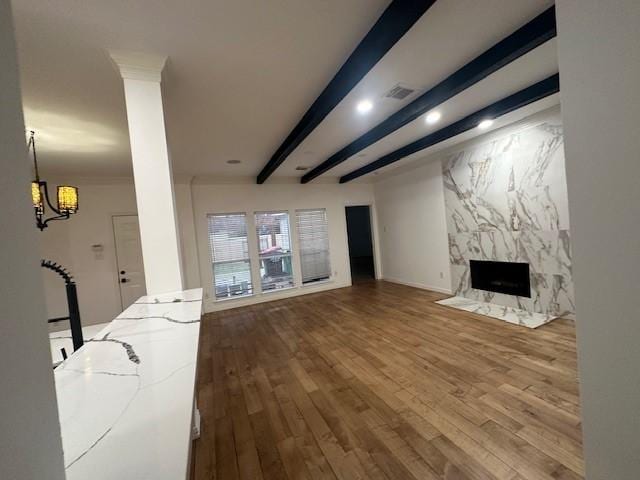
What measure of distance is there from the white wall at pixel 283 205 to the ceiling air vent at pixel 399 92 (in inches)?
140

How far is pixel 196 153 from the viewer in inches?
148

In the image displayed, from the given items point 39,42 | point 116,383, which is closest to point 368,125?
point 39,42

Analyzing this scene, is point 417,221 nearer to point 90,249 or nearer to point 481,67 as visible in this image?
point 481,67

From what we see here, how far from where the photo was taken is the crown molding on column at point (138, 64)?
1715 mm

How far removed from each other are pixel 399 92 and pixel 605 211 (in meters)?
2.11

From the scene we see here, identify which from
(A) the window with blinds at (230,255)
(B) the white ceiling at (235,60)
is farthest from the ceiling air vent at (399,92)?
(A) the window with blinds at (230,255)

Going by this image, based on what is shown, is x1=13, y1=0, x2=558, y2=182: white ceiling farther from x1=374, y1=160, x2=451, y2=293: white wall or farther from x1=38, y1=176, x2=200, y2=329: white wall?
x1=374, y1=160, x2=451, y2=293: white wall

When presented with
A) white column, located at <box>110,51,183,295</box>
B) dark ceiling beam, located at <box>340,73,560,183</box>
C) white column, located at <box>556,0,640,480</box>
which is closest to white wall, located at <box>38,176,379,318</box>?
dark ceiling beam, located at <box>340,73,560,183</box>

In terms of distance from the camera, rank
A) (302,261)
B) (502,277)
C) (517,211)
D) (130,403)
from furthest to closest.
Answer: (302,261) → (502,277) → (517,211) → (130,403)

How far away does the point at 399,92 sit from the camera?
99.5 inches

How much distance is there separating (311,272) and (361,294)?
1.28 m

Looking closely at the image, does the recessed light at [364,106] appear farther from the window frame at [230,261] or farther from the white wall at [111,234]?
the window frame at [230,261]

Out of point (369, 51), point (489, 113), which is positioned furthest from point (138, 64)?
point (489, 113)

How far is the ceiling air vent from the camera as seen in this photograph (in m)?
2.44
